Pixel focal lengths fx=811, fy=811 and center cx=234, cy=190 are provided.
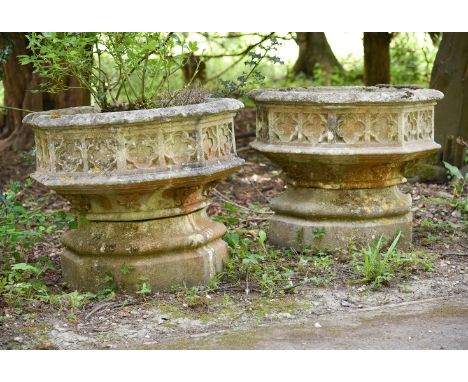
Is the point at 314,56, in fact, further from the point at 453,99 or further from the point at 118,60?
the point at 118,60

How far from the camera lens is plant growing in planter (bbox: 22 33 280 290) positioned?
4.45m

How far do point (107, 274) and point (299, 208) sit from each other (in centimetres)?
156

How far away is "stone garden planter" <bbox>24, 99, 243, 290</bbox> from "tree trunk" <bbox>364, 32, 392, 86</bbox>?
5.14m

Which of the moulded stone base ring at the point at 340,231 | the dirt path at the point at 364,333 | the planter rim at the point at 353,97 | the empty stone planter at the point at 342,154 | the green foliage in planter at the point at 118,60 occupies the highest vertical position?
the green foliage in planter at the point at 118,60

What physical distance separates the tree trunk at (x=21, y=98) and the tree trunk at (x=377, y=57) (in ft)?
11.4

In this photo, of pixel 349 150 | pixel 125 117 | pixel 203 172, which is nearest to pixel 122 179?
pixel 125 117

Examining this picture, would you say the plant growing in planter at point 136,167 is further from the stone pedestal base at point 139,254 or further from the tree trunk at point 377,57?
the tree trunk at point 377,57

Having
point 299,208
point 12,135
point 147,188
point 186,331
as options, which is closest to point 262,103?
point 299,208

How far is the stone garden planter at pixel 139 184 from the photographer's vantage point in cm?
445

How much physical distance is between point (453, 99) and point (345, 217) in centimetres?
291

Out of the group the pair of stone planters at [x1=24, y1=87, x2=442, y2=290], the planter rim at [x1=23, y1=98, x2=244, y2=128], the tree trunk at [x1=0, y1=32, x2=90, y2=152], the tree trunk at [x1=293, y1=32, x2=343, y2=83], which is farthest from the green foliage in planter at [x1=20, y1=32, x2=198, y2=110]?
the tree trunk at [x1=293, y1=32, x2=343, y2=83]

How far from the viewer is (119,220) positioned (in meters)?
4.71

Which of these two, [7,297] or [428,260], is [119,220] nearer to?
[7,297]

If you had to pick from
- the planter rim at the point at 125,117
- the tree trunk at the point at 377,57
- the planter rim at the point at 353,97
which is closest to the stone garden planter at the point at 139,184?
the planter rim at the point at 125,117
